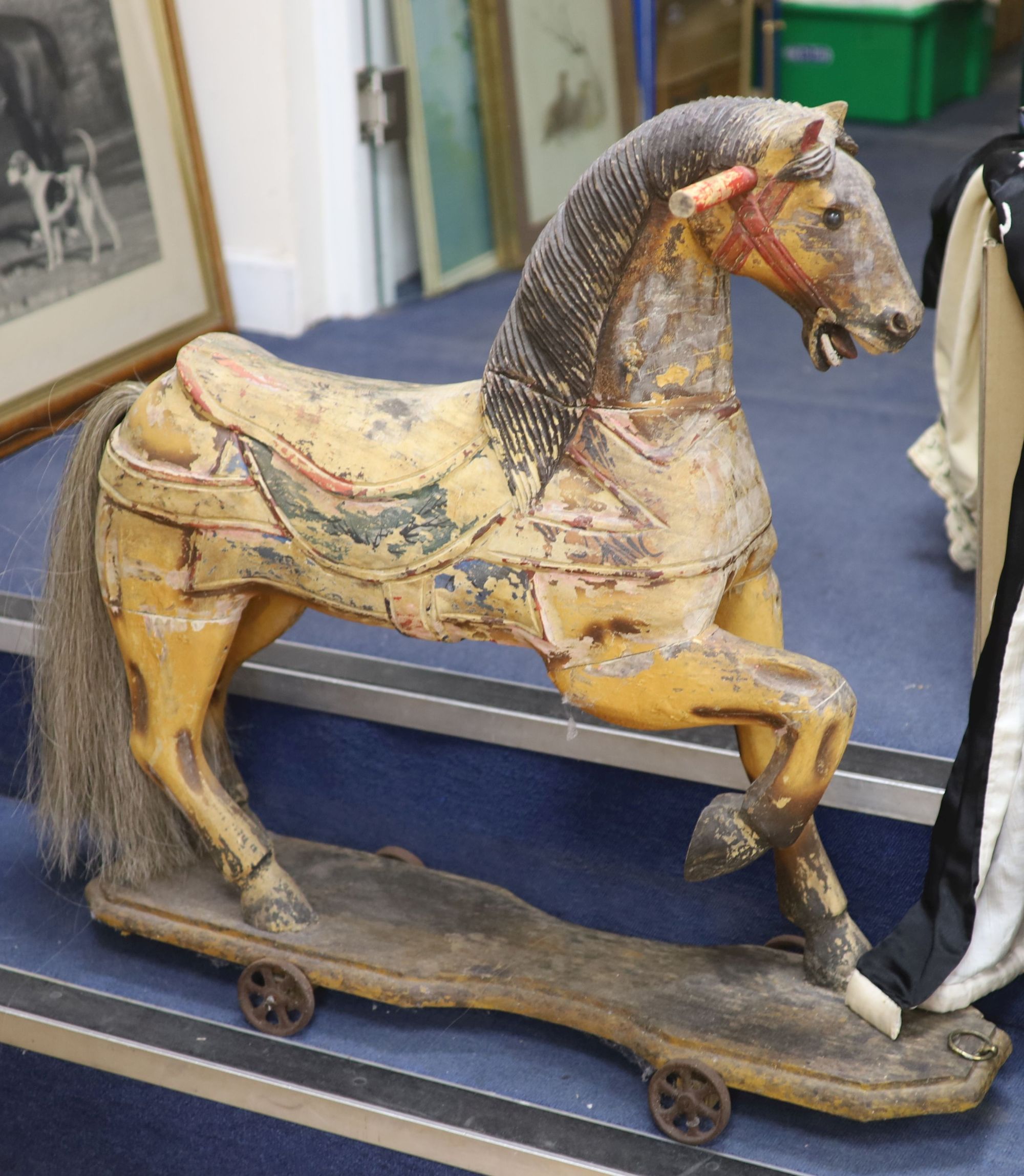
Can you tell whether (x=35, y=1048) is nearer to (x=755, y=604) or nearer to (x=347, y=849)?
(x=347, y=849)

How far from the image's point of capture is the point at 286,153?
2660 mm

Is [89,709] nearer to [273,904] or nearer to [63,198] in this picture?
[273,904]

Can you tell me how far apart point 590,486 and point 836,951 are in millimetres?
518

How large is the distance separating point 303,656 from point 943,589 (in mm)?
857

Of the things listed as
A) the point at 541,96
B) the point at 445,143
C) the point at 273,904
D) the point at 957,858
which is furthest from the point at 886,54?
the point at 273,904

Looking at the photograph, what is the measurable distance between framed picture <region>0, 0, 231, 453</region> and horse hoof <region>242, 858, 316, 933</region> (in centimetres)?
105

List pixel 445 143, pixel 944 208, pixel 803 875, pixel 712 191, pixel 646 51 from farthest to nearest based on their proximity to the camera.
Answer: pixel 646 51, pixel 445 143, pixel 944 208, pixel 803 875, pixel 712 191

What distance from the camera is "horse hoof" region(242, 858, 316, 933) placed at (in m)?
1.46

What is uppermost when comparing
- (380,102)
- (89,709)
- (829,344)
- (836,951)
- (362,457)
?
(829,344)

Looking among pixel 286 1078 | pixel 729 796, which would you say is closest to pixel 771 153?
pixel 729 796

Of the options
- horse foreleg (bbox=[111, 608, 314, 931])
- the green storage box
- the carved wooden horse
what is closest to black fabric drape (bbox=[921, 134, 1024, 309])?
the carved wooden horse

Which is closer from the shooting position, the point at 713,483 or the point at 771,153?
the point at 771,153

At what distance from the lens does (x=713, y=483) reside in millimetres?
1168

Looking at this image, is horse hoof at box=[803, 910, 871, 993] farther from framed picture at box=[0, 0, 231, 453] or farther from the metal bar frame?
framed picture at box=[0, 0, 231, 453]
